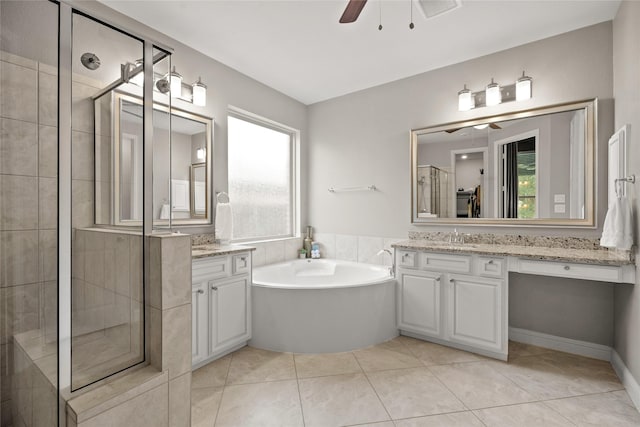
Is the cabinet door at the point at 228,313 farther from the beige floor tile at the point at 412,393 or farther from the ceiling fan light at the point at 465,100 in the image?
the ceiling fan light at the point at 465,100

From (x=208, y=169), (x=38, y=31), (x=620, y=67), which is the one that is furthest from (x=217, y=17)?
(x=620, y=67)

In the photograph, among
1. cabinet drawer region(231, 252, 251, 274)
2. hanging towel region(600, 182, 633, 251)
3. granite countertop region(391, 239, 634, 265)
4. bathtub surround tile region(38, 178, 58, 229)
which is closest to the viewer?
bathtub surround tile region(38, 178, 58, 229)

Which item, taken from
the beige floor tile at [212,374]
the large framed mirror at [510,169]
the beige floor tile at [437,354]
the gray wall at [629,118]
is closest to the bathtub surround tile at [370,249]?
the large framed mirror at [510,169]

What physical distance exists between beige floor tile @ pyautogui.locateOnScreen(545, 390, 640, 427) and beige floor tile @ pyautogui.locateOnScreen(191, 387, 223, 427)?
6.67 feet

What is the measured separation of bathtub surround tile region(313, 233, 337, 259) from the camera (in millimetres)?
3840

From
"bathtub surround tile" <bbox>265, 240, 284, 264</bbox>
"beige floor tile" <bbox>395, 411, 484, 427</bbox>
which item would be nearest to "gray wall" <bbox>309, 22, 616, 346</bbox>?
"bathtub surround tile" <bbox>265, 240, 284, 264</bbox>

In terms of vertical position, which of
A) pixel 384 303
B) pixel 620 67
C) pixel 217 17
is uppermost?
pixel 217 17

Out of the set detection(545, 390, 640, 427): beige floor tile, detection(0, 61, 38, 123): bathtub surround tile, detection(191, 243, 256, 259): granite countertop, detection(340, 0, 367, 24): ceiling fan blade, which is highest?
detection(340, 0, 367, 24): ceiling fan blade

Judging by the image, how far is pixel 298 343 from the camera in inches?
97.5

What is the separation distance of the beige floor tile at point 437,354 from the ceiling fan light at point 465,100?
2.25m

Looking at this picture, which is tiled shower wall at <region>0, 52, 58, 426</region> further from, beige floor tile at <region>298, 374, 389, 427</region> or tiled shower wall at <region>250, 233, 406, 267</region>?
tiled shower wall at <region>250, 233, 406, 267</region>

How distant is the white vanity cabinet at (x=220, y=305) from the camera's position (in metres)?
2.18

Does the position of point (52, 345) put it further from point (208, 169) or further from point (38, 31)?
point (208, 169)

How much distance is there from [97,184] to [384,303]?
2.36 metres
